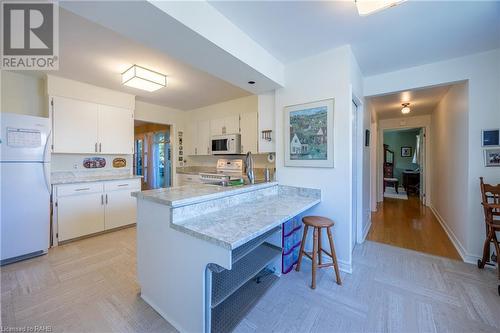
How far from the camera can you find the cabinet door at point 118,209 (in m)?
3.40

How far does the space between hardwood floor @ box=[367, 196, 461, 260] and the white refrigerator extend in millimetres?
4664

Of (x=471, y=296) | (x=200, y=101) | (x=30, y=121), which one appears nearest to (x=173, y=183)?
(x=200, y=101)

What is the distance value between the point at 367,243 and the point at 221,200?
2.45 meters

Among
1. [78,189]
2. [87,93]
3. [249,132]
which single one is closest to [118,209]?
[78,189]

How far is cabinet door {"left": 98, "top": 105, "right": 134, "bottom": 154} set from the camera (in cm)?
357

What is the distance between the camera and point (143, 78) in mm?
2742

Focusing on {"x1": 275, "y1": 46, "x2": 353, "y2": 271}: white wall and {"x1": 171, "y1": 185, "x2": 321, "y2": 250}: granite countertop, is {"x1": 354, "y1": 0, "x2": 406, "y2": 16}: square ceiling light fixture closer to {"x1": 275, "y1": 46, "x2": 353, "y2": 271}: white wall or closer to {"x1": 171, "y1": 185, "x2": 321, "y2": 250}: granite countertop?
{"x1": 275, "y1": 46, "x2": 353, "y2": 271}: white wall

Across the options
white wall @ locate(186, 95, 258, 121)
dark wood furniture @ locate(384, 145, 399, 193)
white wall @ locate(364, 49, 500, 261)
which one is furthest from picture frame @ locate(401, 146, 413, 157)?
white wall @ locate(186, 95, 258, 121)

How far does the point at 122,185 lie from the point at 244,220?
2.94m

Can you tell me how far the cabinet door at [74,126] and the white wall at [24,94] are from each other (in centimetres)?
22

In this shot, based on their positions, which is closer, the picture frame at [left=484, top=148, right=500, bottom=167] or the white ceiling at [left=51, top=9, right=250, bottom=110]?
the white ceiling at [left=51, top=9, right=250, bottom=110]

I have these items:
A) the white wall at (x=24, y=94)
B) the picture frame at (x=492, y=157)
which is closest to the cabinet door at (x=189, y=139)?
the white wall at (x=24, y=94)

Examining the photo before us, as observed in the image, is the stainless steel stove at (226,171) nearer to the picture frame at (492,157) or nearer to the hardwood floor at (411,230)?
the hardwood floor at (411,230)

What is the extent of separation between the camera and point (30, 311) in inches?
66.1
